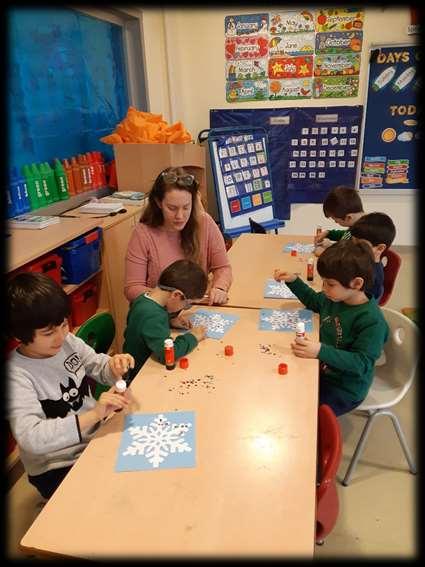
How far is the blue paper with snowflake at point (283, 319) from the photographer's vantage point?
1.80 metres

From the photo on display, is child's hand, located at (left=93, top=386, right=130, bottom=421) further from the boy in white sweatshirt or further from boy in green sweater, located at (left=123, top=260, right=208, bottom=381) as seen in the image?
boy in green sweater, located at (left=123, top=260, right=208, bottom=381)

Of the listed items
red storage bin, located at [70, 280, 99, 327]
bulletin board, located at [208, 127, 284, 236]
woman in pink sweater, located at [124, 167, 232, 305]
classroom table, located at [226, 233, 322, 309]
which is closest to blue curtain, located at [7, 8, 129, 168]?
red storage bin, located at [70, 280, 99, 327]

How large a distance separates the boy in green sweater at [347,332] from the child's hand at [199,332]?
35 centimetres

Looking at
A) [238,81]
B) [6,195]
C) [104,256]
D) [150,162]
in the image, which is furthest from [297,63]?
[6,195]

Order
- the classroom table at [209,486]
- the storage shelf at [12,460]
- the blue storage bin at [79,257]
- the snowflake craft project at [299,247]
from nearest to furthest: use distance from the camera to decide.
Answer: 1. the classroom table at [209,486]
2. the storage shelf at [12,460]
3. the blue storage bin at [79,257]
4. the snowflake craft project at [299,247]

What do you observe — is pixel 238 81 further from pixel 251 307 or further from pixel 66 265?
pixel 251 307

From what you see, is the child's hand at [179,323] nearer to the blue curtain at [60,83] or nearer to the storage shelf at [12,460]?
the storage shelf at [12,460]

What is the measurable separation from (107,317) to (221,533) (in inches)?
41.7

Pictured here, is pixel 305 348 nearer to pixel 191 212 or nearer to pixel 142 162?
pixel 191 212

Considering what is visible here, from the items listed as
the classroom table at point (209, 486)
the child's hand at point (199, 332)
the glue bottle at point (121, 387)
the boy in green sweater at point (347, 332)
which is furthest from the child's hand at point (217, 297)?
the glue bottle at point (121, 387)

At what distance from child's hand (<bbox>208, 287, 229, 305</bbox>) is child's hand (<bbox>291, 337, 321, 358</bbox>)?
52 cm

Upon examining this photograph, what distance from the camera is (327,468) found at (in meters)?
1.09

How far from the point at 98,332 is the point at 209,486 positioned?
88cm

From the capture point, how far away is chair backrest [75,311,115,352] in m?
1.67
